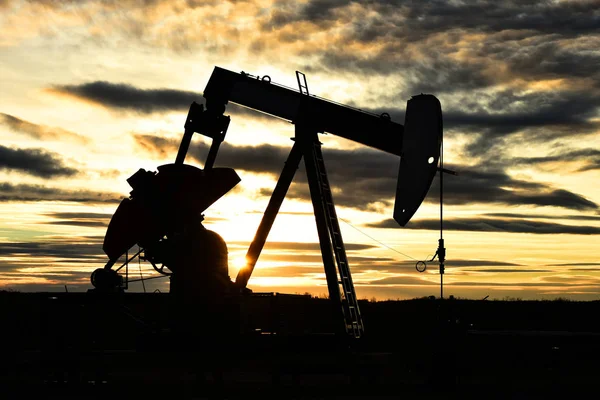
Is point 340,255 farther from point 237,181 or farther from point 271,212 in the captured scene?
point 237,181

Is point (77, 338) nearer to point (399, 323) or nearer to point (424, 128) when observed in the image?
point (424, 128)

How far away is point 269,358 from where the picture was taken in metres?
17.6

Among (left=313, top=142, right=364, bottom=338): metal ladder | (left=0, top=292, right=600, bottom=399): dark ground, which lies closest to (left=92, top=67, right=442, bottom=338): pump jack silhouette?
(left=313, top=142, right=364, bottom=338): metal ladder

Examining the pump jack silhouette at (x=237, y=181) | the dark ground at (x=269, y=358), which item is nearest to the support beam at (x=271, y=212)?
the pump jack silhouette at (x=237, y=181)

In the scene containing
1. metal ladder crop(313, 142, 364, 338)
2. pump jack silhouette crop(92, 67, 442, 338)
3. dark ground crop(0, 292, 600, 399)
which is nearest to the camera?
dark ground crop(0, 292, 600, 399)

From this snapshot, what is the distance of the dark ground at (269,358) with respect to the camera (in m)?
16.7

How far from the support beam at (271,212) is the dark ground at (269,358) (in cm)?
232

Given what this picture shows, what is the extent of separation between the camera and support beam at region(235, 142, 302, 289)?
23.1 metres

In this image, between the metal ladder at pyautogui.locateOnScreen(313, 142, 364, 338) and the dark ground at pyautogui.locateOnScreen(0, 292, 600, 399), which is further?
the metal ladder at pyautogui.locateOnScreen(313, 142, 364, 338)

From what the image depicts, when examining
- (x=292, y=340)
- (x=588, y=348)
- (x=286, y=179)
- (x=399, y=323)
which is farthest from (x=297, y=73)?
(x=399, y=323)

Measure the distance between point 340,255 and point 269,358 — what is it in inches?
212

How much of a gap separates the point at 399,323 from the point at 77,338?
1900 cm

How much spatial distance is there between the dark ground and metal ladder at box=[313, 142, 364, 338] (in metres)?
0.50

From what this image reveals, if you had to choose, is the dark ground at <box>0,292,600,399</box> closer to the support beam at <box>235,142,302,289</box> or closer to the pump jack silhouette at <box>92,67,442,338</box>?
the pump jack silhouette at <box>92,67,442,338</box>
